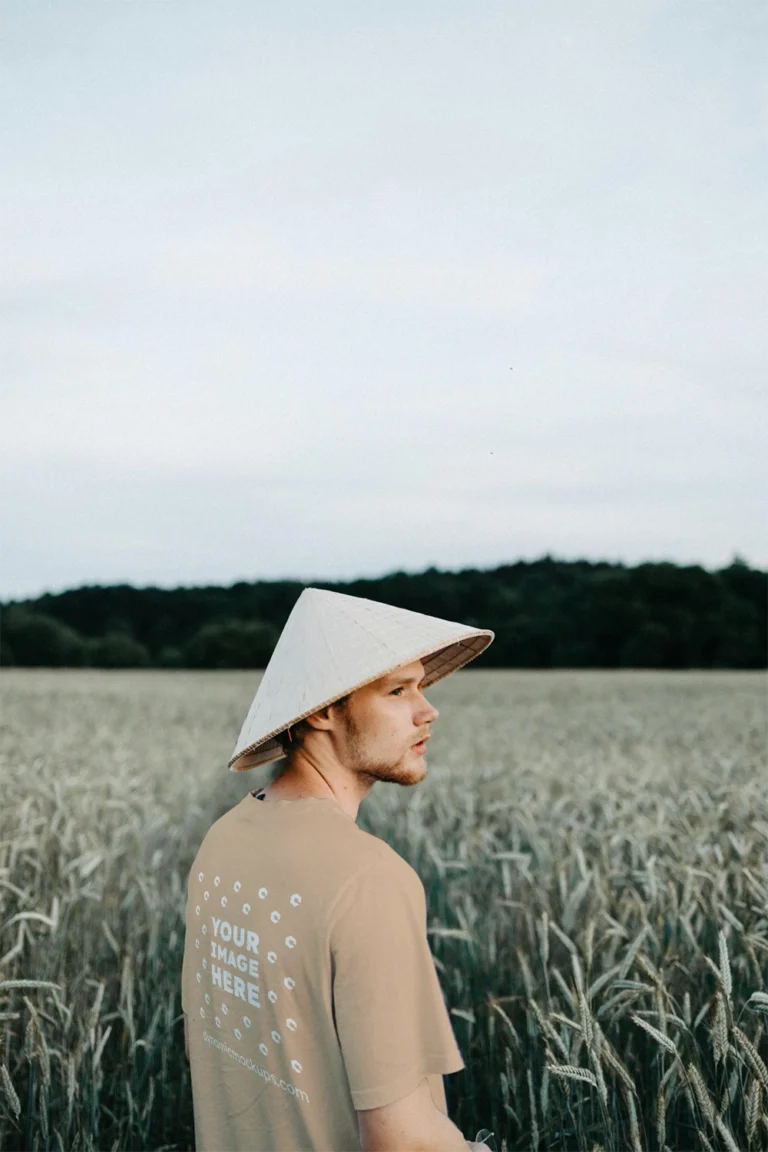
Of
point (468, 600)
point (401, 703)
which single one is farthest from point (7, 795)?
point (468, 600)

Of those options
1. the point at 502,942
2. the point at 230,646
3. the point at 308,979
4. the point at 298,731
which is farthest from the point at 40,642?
the point at 308,979

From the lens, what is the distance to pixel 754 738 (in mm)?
8867

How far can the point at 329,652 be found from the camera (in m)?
1.74

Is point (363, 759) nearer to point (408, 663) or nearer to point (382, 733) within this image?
point (382, 733)

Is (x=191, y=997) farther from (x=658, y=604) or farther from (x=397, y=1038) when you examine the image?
(x=658, y=604)

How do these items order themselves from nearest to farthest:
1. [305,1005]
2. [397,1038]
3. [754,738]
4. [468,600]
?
[397,1038], [305,1005], [754,738], [468,600]

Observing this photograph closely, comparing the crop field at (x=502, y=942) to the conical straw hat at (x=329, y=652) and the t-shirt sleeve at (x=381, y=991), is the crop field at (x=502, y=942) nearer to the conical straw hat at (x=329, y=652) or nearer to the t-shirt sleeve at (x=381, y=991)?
the t-shirt sleeve at (x=381, y=991)

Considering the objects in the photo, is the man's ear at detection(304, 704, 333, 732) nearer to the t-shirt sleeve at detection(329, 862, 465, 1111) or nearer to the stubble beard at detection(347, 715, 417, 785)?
the stubble beard at detection(347, 715, 417, 785)

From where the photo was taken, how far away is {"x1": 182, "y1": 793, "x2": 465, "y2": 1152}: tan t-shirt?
1395mm

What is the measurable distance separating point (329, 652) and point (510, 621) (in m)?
45.3

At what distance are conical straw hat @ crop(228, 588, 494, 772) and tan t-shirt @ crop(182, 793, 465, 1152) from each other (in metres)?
0.16

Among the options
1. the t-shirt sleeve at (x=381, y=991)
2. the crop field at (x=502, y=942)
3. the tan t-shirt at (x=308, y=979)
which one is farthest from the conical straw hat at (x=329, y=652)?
the crop field at (x=502, y=942)

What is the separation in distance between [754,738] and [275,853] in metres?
8.26

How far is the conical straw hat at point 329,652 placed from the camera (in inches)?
66.2
